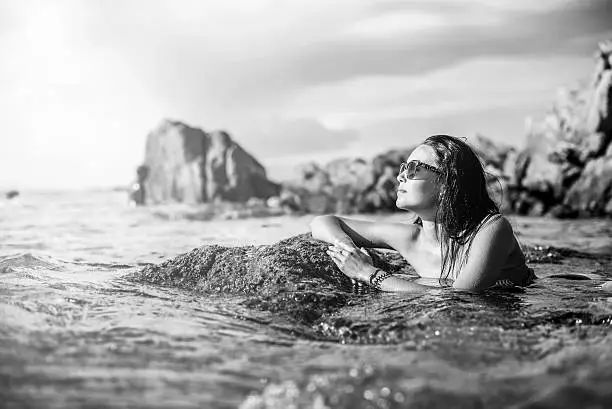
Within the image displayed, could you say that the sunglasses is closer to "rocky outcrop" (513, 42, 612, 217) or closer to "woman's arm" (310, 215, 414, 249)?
"woman's arm" (310, 215, 414, 249)

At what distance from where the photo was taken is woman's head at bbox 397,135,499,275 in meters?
3.61

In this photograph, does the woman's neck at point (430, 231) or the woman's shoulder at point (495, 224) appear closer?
the woman's shoulder at point (495, 224)

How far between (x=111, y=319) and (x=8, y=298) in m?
0.77

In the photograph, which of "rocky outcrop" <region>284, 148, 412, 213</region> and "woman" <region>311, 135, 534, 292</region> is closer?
"woman" <region>311, 135, 534, 292</region>

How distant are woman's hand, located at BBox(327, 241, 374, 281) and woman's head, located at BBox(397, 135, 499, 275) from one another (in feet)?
1.28

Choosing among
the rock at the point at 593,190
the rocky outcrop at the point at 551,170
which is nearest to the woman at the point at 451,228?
the rocky outcrop at the point at 551,170

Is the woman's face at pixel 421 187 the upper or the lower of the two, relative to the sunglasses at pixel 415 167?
lower

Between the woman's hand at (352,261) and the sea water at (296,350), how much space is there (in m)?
0.23

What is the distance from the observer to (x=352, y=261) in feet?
12.3

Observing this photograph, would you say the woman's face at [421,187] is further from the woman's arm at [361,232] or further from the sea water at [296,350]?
the sea water at [296,350]

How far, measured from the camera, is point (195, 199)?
87.2ft

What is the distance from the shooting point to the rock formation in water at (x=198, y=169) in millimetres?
26062

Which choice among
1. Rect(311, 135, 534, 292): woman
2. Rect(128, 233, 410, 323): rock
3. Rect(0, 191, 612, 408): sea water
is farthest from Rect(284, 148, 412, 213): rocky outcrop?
Rect(0, 191, 612, 408): sea water

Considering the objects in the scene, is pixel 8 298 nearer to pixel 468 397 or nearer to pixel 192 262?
pixel 192 262
